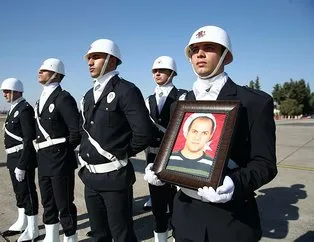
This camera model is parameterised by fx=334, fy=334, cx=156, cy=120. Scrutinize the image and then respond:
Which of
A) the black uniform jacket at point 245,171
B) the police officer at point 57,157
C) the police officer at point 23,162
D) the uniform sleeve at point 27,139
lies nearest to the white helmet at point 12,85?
the police officer at point 23,162

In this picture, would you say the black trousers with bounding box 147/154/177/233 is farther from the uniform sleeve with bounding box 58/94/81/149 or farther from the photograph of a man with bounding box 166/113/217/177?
the photograph of a man with bounding box 166/113/217/177

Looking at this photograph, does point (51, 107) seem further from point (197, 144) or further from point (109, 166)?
point (197, 144)

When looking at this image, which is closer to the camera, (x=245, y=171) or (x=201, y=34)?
(x=245, y=171)

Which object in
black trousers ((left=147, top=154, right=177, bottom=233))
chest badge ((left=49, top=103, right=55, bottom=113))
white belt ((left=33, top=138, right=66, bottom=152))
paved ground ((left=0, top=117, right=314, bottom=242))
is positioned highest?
chest badge ((left=49, top=103, right=55, bottom=113))

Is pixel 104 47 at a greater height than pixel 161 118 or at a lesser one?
greater

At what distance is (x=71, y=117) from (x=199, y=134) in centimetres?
255

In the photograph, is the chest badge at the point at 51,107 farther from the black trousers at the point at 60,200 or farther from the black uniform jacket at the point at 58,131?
the black trousers at the point at 60,200

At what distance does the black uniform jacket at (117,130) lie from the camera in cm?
323

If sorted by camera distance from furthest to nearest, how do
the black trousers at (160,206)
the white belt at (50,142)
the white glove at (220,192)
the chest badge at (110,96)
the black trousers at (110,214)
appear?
1. the black trousers at (160,206)
2. the white belt at (50,142)
3. the chest badge at (110,96)
4. the black trousers at (110,214)
5. the white glove at (220,192)

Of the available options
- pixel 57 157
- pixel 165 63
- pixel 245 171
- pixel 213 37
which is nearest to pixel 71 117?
pixel 57 157

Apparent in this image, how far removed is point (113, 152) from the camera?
3.22 meters

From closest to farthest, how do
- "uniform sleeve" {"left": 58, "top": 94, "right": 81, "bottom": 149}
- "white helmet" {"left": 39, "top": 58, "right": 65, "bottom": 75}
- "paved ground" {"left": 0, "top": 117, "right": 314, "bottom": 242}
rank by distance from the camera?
"uniform sleeve" {"left": 58, "top": 94, "right": 81, "bottom": 149}, "white helmet" {"left": 39, "top": 58, "right": 65, "bottom": 75}, "paved ground" {"left": 0, "top": 117, "right": 314, "bottom": 242}

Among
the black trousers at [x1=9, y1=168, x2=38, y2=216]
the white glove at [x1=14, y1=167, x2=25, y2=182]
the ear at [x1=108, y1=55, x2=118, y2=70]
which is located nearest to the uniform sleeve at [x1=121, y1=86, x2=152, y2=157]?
Answer: the ear at [x1=108, y1=55, x2=118, y2=70]

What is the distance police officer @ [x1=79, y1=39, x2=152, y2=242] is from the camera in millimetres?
3213
